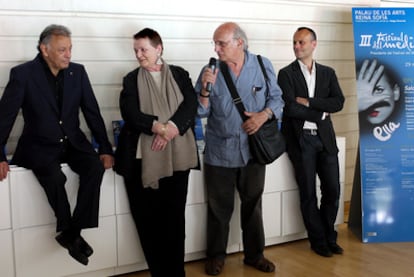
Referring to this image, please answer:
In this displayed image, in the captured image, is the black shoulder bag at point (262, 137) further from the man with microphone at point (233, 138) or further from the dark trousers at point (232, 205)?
the dark trousers at point (232, 205)

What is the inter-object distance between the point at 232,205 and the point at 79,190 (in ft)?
3.50

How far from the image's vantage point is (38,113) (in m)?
3.26

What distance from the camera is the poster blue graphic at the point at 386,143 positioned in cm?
434

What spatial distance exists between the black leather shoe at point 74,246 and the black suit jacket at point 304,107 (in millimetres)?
1728

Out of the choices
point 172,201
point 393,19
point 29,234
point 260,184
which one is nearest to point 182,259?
point 172,201

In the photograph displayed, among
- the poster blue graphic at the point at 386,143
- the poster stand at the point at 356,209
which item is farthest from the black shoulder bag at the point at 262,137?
the poster stand at the point at 356,209

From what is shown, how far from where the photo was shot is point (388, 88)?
14.5 ft

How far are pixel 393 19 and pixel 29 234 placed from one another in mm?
3360

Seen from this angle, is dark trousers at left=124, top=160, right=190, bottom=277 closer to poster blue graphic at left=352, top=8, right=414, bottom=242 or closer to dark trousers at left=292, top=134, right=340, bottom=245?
dark trousers at left=292, top=134, right=340, bottom=245

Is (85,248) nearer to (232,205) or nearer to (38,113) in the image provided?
(38,113)

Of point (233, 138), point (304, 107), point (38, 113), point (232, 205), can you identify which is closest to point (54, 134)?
point (38, 113)

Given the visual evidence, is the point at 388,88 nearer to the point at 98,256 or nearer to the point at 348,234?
the point at 348,234

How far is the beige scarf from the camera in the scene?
325 cm

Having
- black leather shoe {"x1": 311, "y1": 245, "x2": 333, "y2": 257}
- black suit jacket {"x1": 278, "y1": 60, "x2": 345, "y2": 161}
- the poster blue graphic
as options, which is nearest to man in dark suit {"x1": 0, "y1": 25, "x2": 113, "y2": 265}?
black suit jacket {"x1": 278, "y1": 60, "x2": 345, "y2": 161}
